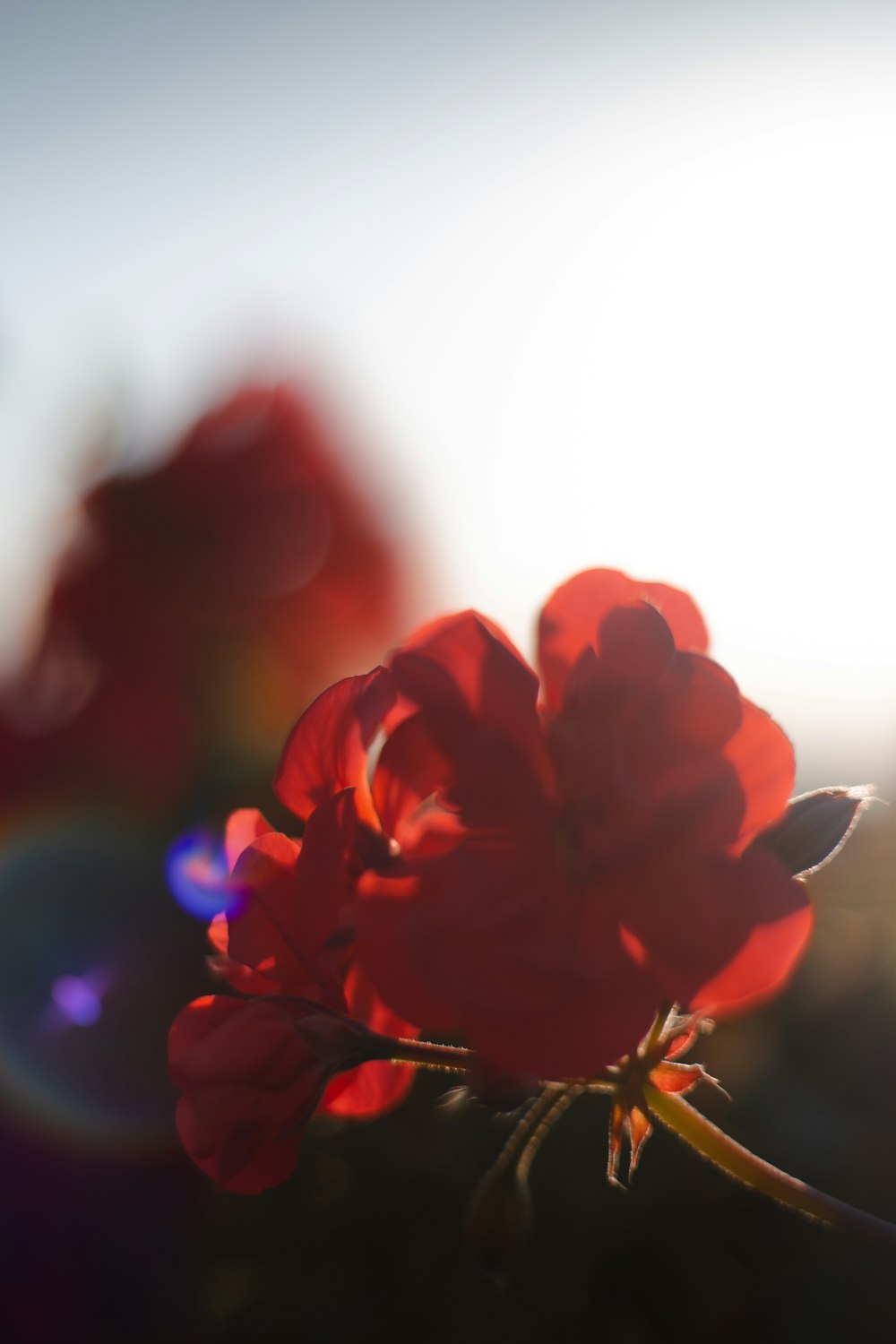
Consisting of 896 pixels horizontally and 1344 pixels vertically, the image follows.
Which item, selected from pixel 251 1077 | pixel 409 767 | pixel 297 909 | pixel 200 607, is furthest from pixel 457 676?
pixel 200 607

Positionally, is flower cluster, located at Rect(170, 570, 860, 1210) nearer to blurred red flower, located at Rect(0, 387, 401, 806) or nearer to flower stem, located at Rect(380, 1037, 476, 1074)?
flower stem, located at Rect(380, 1037, 476, 1074)

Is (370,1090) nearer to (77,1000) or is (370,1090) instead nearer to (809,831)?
(809,831)

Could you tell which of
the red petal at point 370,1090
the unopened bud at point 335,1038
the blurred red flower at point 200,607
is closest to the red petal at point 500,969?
the unopened bud at point 335,1038

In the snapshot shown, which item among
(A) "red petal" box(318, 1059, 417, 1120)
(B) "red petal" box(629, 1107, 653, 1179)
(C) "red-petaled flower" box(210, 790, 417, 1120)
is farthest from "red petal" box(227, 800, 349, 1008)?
(B) "red petal" box(629, 1107, 653, 1179)

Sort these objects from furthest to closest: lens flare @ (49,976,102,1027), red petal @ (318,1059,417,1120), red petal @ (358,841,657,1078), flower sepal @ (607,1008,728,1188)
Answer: lens flare @ (49,976,102,1027) < red petal @ (318,1059,417,1120) < flower sepal @ (607,1008,728,1188) < red petal @ (358,841,657,1078)

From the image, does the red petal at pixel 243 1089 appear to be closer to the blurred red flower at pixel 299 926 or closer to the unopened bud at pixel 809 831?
the blurred red flower at pixel 299 926

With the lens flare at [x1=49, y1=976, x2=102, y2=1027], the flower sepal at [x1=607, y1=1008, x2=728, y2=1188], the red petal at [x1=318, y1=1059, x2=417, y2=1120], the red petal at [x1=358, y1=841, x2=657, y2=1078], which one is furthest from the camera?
the lens flare at [x1=49, y1=976, x2=102, y2=1027]

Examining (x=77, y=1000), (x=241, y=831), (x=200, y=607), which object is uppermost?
(x=200, y=607)
